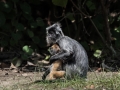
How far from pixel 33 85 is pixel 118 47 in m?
4.17

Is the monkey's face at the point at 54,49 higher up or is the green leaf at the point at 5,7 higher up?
the green leaf at the point at 5,7

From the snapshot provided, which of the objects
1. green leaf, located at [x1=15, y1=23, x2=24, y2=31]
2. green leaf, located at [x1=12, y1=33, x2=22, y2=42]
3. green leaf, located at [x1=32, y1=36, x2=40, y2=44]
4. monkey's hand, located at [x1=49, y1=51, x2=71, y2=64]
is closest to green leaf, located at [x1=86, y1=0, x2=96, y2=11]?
green leaf, located at [x1=32, y1=36, x2=40, y2=44]

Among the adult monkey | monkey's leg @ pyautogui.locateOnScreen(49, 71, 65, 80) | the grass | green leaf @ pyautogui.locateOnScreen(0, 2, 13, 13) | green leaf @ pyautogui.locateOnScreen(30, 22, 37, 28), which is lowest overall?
the grass

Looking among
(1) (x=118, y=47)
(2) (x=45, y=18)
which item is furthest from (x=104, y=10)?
(2) (x=45, y=18)

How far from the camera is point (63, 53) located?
6.34 metres

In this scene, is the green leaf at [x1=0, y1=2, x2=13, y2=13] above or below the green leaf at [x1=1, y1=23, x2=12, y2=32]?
above

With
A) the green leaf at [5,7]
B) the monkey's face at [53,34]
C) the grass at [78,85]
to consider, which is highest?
the green leaf at [5,7]

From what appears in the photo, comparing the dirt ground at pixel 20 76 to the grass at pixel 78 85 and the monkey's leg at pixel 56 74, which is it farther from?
the grass at pixel 78 85

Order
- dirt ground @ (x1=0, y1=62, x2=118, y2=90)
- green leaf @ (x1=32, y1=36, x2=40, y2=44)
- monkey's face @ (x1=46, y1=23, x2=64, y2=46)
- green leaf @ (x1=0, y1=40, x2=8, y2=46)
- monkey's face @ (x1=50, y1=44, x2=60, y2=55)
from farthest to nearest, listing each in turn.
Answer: green leaf @ (x1=32, y1=36, x2=40, y2=44) → green leaf @ (x1=0, y1=40, x2=8, y2=46) → dirt ground @ (x1=0, y1=62, x2=118, y2=90) → monkey's face @ (x1=46, y1=23, x2=64, y2=46) → monkey's face @ (x1=50, y1=44, x2=60, y2=55)

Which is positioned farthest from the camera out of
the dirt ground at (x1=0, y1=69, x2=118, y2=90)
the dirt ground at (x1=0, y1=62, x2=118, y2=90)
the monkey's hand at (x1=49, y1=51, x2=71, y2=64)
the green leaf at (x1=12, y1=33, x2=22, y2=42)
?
the green leaf at (x1=12, y1=33, x2=22, y2=42)

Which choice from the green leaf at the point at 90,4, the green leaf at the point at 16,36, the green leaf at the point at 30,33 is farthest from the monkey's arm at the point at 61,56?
the green leaf at the point at 90,4

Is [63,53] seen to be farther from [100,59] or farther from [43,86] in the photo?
[100,59]

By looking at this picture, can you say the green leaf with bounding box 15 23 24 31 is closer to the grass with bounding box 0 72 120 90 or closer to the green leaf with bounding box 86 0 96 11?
the green leaf with bounding box 86 0 96 11

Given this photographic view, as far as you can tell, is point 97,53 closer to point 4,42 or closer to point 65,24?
point 65,24
